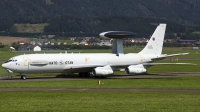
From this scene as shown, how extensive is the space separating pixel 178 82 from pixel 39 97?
21601mm

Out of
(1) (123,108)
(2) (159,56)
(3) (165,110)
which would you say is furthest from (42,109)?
(2) (159,56)

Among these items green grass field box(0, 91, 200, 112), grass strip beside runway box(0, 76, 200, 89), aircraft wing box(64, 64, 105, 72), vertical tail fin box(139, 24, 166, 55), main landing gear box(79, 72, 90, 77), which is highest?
vertical tail fin box(139, 24, 166, 55)

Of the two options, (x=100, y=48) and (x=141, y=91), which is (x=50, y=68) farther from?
(x=100, y=48)

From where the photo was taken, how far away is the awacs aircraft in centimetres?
6756

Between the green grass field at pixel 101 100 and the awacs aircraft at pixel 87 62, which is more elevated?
the awacs aircraft at pixel 87 62

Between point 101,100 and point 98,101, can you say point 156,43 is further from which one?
point 98,101

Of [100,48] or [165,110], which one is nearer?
[165,110]

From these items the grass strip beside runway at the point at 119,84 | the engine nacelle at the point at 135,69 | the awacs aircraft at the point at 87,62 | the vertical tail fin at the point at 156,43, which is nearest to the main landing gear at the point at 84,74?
the awacs aircraft at the point at 87,62

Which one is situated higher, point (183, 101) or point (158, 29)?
point (158, 29)

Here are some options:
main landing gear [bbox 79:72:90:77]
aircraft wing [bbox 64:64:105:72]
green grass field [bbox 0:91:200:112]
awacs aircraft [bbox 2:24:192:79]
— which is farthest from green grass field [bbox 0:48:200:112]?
main landing gear [bbox 79:72:90:77]

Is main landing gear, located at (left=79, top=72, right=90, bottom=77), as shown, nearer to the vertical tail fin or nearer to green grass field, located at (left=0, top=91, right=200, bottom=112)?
the vertical tail fin

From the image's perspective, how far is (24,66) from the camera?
6725cm

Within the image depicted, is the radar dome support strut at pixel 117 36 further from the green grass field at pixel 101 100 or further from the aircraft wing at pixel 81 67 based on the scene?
the green grass field at pixel 101 100

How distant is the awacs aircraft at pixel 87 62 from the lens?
6756 centimetres
